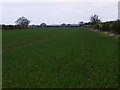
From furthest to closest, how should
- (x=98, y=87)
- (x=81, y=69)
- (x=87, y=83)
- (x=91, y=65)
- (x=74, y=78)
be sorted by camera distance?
(x=91, y=65), (x=81, y=69), (x=74, y=78), (x=87, y=83), (x=98, y=87)

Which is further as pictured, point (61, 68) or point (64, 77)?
point (61, 68)

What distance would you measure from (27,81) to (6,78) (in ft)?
3.15

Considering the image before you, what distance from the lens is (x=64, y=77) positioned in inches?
330

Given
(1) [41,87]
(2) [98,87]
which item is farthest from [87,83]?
(1) [41,87]

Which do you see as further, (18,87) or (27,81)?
(27,81)

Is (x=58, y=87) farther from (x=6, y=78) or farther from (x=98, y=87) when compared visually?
(x=6, y=78)

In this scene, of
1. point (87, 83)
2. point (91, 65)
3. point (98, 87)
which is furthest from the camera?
point (91, 65)

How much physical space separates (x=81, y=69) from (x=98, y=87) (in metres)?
2.83

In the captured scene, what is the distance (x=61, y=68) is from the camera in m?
10.2

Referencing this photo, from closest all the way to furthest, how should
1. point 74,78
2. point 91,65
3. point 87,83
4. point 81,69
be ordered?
1. point 87,83
2. point 74,78
3. point 81,69
4. point 91,65

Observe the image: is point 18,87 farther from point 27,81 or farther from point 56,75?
point 56,75

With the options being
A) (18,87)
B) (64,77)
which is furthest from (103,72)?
(18,87)

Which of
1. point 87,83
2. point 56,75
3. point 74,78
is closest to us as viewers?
point 87,83

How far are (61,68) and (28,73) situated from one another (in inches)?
63.9
